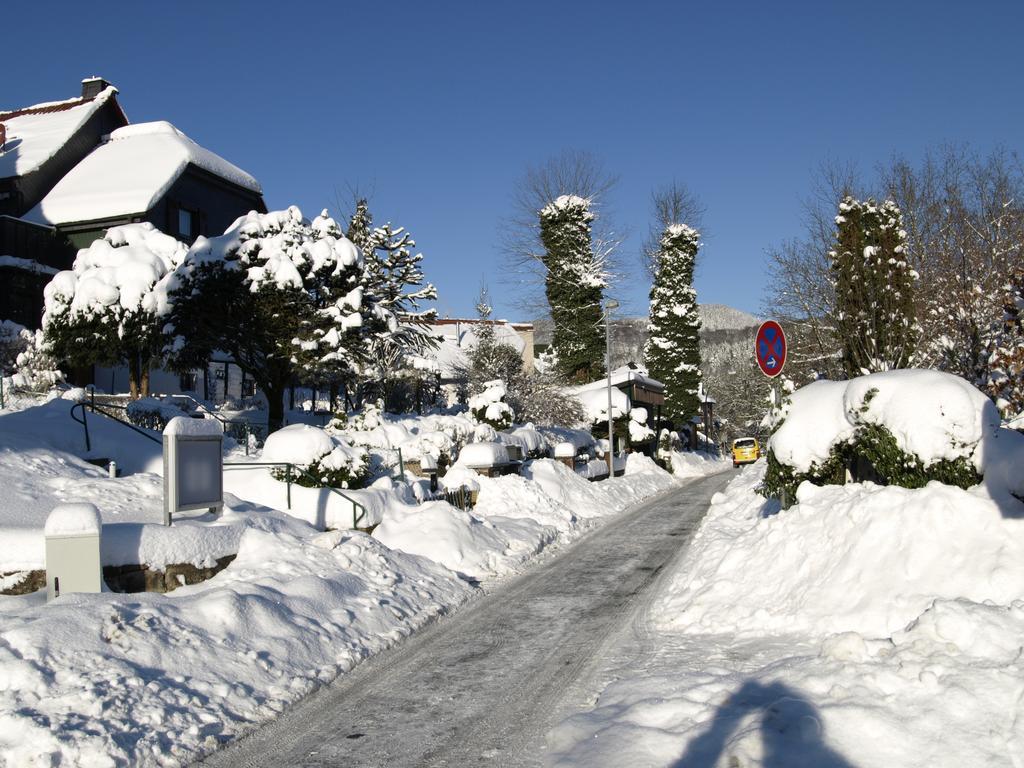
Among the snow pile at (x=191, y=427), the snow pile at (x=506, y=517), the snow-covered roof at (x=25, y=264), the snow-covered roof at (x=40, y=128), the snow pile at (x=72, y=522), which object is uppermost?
the snow-covered roof at (x=40, y=128)

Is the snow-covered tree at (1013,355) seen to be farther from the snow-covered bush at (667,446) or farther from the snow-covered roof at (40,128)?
the snow-covered roof at (40,128)

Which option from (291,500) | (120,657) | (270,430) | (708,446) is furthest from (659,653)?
(708,446)

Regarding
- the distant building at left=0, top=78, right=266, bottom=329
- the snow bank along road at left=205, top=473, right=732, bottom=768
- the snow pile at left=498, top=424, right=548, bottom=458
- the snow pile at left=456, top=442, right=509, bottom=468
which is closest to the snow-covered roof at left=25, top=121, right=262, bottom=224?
the distant building at left=0, top=78, right=266, bottom=329

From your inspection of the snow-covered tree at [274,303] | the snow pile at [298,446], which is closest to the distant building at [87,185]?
the snow-covered tree at [274,303]

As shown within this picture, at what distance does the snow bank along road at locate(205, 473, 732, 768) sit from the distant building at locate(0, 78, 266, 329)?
26782mm

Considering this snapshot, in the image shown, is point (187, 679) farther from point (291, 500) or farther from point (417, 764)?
point (291, 500)

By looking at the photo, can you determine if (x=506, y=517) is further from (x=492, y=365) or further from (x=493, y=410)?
(x=492, y=365)

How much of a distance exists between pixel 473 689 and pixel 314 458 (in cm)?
913

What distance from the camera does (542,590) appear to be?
39.5 ft

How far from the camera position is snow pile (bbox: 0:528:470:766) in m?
5.78

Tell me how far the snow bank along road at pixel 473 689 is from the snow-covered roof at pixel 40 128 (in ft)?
106

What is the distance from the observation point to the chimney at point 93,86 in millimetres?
41156

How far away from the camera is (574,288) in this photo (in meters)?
47.0

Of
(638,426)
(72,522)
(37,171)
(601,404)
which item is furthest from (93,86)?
(72,522)
